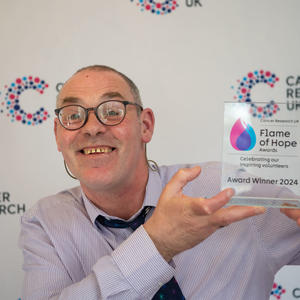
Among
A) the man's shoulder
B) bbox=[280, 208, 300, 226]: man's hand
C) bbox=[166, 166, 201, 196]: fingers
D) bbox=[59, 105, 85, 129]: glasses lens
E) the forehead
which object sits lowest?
the man's shoulder

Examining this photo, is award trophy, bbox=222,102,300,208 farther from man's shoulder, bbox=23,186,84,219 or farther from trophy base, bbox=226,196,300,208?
man's shoulder, bbox=23,186,84,219

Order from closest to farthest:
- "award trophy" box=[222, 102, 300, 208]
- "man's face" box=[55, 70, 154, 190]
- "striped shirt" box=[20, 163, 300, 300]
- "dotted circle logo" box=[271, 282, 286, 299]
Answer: "award trophy" box=[222, 102, 300, 208] < "striped shirt" box=[20, 163, 300, 300] < "man's face" box=[55, 70, 154, 190] < "dotted circle logo" box=[271, 282, 286, 299]

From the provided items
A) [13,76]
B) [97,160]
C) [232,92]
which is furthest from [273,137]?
[13,76]

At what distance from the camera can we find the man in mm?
1109

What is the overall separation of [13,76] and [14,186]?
1.82ft

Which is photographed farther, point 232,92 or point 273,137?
point 232,92

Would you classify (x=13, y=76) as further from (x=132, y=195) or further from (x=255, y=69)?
(x=255, y=69)

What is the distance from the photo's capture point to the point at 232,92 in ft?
6.65

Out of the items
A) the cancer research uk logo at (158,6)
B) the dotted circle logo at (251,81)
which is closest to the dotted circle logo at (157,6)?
the cancer research uk logo at (158,6)

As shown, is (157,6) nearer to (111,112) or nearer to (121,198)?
(111,112)

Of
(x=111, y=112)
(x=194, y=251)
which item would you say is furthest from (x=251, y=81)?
(x=194, y=251)

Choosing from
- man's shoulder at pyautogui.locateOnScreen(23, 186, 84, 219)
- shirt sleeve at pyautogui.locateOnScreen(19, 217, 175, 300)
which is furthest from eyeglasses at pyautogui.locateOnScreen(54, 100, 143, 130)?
shirt sleeve at pyautogui.locateOnScreen(19, 217, 175, 300)

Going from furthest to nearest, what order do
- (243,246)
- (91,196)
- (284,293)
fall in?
(284,293)
(91,196)
(243,246)

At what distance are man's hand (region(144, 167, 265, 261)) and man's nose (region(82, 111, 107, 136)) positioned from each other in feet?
1.42
